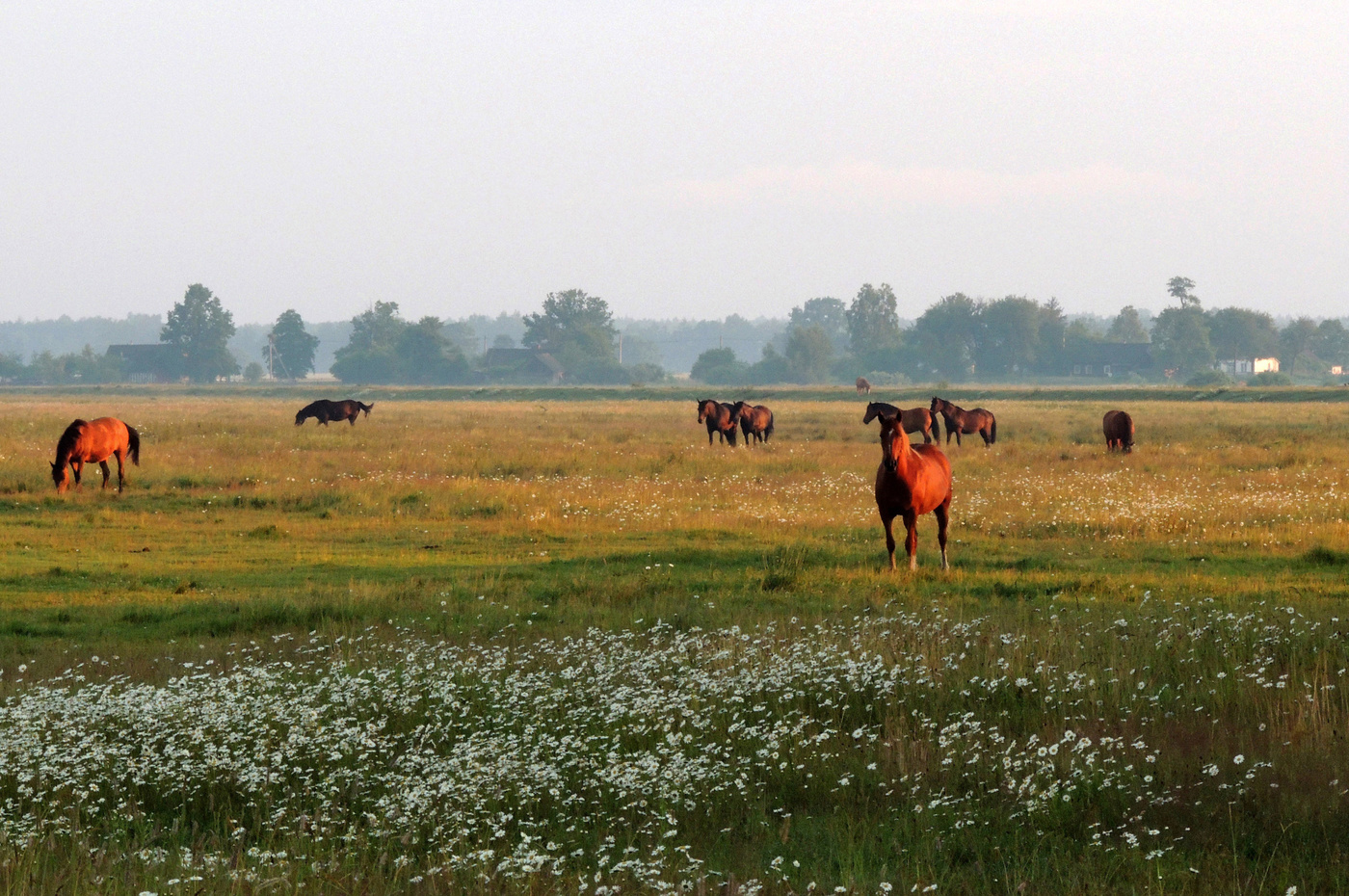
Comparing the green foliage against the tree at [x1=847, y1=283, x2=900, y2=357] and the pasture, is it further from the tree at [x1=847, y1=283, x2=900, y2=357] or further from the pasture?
the pasture

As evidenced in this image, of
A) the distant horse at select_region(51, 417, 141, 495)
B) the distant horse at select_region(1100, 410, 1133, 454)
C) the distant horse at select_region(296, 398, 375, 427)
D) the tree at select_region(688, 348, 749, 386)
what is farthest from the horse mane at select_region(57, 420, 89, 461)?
the tree at select_region(688, 348, 749, 386)

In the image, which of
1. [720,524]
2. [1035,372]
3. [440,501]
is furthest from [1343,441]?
[1035,372]

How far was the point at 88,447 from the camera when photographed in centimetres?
2795

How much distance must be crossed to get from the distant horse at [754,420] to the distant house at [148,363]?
485 feet

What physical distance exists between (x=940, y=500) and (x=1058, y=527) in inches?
167

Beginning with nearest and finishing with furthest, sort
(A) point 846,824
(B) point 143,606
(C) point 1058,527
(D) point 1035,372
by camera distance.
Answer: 1. (A) point 846,824
2. (B) point 143,606
3. (C) point 1058,527
4. (D) point 1035,372

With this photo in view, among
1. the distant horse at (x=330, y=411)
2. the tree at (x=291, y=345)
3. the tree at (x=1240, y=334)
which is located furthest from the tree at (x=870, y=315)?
the distant horse at (x=330, y=411)

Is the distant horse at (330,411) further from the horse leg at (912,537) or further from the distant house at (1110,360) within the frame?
the distant house at (1110,360)

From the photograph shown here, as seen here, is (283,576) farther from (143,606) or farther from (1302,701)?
(1302,701)

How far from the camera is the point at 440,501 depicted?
2588cm

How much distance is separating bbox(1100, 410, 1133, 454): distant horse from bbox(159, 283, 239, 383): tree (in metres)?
158

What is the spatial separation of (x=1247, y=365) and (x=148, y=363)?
156 m

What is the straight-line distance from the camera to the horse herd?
16.8 metres

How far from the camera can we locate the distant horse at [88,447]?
27391mm
